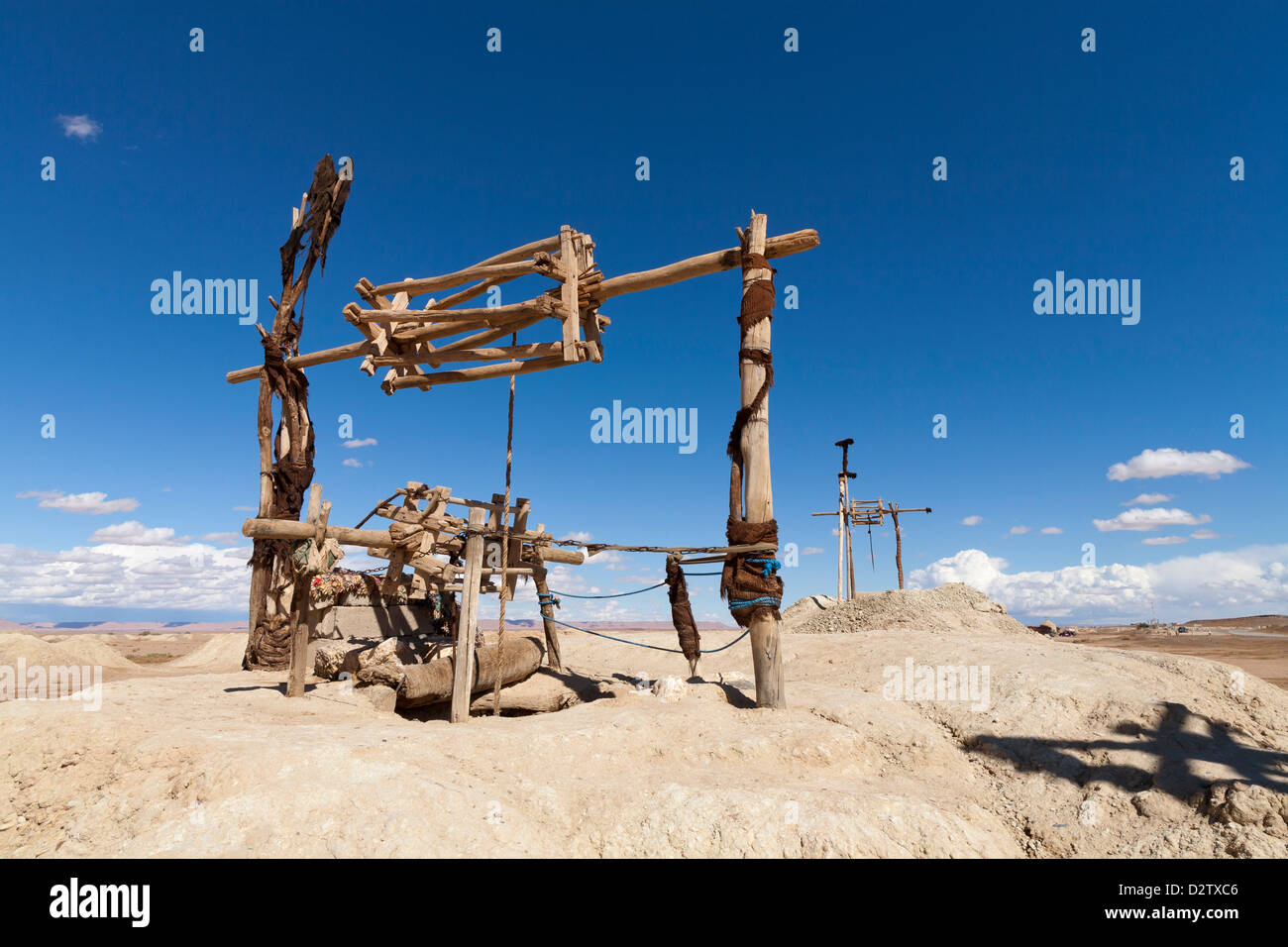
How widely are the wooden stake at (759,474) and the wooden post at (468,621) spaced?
3741mm

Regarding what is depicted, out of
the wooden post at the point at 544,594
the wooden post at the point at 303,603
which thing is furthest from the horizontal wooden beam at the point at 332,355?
the wooden post at the point at 544,594

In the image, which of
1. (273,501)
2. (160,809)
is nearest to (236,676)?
(273,501)

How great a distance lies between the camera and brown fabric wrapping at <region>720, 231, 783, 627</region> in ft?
27.5

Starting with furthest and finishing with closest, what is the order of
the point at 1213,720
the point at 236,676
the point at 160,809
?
the point at 236,676, the point at 1213,720, the point at 160,809

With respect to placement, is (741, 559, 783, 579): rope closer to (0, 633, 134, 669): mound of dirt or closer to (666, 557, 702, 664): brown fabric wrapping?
(666, 557, 702, 664): brown fabric wrapping

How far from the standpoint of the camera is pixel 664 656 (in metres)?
14.4

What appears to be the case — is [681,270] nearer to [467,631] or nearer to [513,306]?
[513,306]

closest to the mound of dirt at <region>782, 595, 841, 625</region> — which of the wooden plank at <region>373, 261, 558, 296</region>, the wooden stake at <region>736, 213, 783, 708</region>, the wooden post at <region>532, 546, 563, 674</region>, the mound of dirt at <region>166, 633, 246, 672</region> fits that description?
the wooden post at <region>532, 546, 563, 674</region>

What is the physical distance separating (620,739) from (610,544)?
3.20m

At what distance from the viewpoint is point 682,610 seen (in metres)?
9.81

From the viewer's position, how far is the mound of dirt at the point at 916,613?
17.0 meters

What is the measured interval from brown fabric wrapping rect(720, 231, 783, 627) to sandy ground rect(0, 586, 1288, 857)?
4.77 ft
